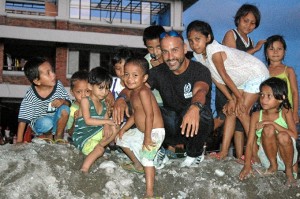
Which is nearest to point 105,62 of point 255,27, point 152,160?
point 255,27

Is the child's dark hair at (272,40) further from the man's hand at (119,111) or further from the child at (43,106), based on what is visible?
the child at (43,106)

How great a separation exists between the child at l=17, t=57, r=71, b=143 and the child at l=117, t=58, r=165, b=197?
910mm

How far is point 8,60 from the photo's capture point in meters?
22.6

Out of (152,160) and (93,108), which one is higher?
(93,108)

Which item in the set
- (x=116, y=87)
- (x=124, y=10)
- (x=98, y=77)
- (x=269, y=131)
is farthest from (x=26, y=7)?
(x=269, y=131)

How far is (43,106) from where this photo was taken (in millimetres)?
5234

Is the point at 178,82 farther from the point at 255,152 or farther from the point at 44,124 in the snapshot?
the point at 44,124

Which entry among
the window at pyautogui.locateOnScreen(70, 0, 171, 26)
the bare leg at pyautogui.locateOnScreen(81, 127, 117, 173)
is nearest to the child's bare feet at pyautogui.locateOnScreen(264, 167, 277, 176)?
the bare leg at pyautogui.locateOnScreen(81, 127, 117, 173)

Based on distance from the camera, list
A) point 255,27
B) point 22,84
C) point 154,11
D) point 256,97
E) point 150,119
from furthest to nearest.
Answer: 1. point 154,11
2. point 22,84
3. point 255,27
4. point 256,97
5. point 150,119

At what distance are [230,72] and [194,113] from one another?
1046 millimetres

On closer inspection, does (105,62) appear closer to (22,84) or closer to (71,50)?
(71,50)

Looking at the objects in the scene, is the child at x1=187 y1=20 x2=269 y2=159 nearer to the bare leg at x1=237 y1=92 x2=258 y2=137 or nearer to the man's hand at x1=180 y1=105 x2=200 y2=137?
the bare leg at x1=237 y1=92 x2=258 y2=137

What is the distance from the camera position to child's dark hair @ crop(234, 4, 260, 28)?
18.5ft

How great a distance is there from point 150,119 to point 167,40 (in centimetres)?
91
